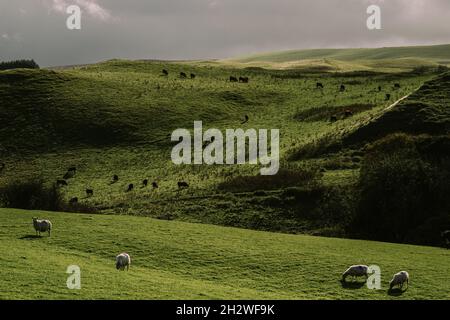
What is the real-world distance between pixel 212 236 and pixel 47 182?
3467cm

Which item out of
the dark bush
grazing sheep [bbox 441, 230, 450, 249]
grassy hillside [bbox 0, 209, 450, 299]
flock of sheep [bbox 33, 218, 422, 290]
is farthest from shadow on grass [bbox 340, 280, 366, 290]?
the dark bush

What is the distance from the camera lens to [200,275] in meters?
30.2

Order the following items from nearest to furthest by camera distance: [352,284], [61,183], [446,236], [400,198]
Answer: [352,284], [446,236], [400,198], [61,183]

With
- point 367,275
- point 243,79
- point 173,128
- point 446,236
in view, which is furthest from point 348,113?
point 367,275

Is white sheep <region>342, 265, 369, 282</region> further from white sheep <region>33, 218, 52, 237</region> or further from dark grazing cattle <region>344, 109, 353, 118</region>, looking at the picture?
dark grazing cattle <region>344, 109, 353, 118</region>

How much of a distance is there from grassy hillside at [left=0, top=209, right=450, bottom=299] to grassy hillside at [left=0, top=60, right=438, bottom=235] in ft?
30.2

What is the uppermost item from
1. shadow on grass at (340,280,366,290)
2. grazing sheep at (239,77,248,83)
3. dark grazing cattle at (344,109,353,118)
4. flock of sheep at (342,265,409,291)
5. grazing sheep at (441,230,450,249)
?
grazing sheep at (239,77,248,83)

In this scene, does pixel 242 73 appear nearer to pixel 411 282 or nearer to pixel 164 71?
pixel 164 71

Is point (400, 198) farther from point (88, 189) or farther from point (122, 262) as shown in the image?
point (88, 189)

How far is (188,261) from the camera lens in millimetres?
32812

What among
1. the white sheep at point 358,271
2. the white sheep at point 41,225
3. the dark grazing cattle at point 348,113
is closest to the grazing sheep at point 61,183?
the white sheep at point 41,225

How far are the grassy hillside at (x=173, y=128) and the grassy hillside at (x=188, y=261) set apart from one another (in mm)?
9201

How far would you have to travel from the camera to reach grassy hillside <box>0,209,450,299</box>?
25.1m

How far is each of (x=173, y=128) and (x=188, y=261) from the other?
54.3 m
